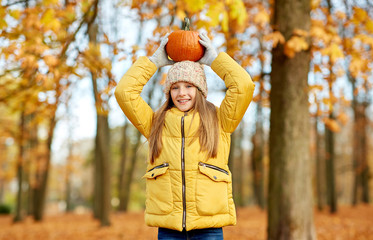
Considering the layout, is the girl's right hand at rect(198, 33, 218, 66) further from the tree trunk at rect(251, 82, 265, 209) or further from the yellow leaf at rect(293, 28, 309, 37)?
the tree trunk at rect(251, 82, 265, 209)

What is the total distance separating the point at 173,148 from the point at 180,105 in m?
0.36

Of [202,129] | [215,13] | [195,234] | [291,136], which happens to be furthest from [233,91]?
[291,136]

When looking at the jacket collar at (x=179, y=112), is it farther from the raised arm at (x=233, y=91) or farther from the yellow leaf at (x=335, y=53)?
the yellow leaf at (x=335, y=53)

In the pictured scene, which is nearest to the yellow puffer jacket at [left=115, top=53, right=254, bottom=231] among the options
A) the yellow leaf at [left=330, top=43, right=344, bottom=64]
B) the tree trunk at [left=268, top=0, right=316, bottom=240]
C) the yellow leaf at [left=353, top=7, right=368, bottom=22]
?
the yellow leaf at [left=330, top=43, right=344, bottom=64]

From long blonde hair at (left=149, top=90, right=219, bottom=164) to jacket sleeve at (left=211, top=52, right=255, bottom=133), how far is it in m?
0.09

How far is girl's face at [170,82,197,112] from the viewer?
2.66m

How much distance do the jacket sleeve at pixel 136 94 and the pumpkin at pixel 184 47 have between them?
207 mm

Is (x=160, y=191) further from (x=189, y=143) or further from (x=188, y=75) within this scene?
(x=188, y=75)

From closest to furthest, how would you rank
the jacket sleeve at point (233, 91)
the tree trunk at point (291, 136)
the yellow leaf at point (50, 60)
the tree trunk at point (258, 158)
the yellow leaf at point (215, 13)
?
1. the jacket sleeve at point (233, 91)
2. the yellow leaf at point (215, 13)
3. the yellow leaf at point (50, 60)
4. the tree trunk at point (291, 136)
5. the tree trunk at point (258, 158)

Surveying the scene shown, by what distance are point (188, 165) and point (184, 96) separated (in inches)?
21.0

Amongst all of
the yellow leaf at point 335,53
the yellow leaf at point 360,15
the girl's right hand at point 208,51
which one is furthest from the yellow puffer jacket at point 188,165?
the yellow leaf at point 360,15

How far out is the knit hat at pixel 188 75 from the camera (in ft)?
8.60

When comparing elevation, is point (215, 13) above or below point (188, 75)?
above

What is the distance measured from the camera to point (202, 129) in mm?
2549
